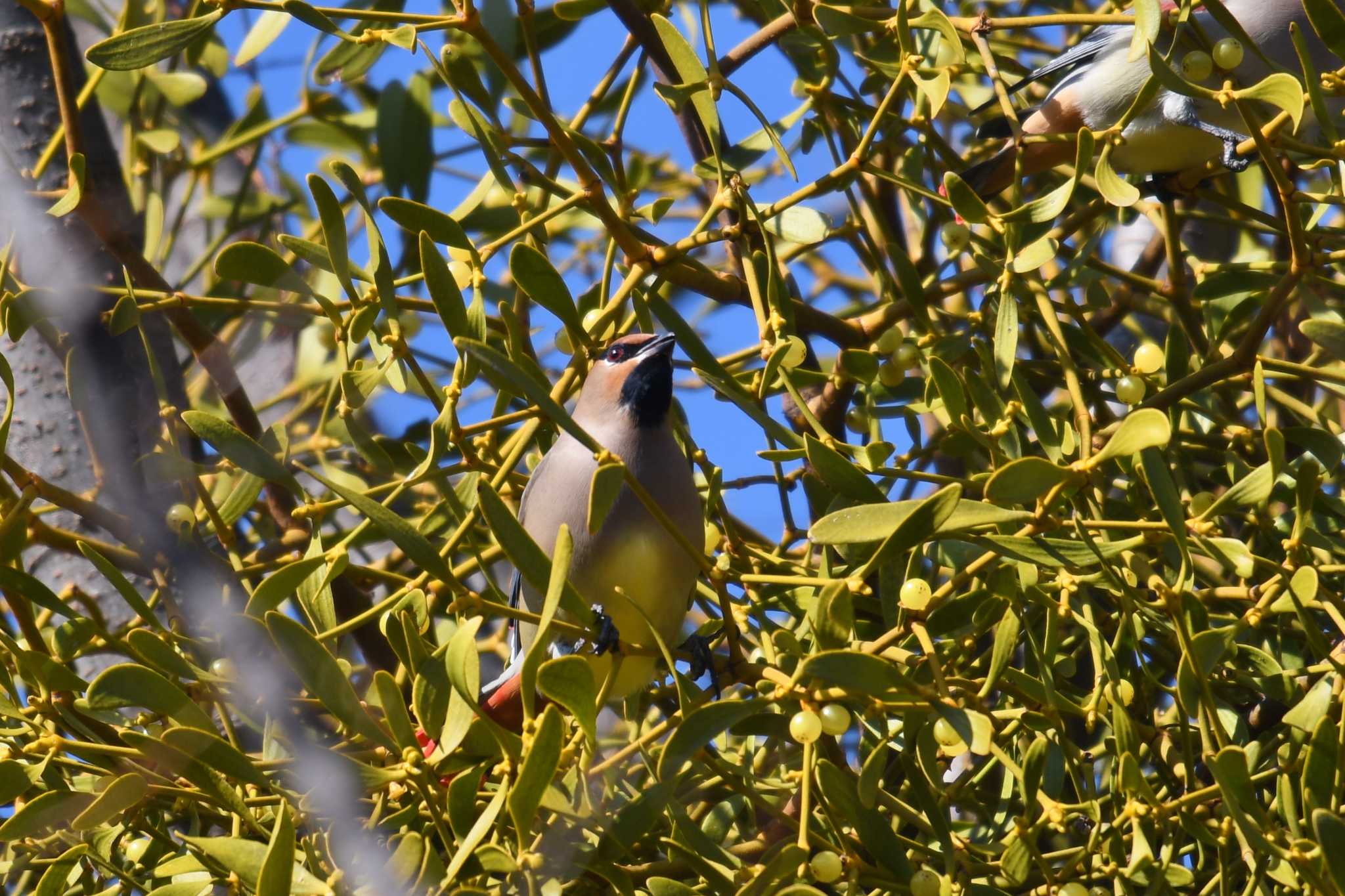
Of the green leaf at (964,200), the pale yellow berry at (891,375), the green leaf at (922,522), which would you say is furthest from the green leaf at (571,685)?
the pale yellow berry at (891,375)

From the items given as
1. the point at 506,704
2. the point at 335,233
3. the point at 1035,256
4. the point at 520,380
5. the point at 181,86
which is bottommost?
the point at 506,704

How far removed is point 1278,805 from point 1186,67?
743 millimetres

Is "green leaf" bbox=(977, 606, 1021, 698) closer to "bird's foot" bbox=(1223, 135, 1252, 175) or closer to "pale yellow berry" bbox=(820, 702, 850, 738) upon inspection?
"pale yellow berry" bbox=(820, 702, 850, 738)

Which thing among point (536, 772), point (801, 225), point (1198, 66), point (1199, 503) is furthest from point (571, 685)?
point (1198, 66)

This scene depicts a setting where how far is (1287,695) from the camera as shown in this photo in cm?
150

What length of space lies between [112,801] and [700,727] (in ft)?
1.73

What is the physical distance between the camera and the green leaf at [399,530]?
1055 mm

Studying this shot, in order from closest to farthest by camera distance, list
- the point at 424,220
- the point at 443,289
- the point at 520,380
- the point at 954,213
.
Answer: the point at 520,380
the point at 443,289
the point at 424,220
the point at 954,213

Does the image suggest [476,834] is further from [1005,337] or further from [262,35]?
[262,35]

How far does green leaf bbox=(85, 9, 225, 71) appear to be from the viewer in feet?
4.60

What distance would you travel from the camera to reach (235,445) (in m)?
1.23

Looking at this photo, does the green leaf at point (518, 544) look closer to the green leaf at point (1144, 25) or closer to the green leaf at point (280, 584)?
the green leaf at point (280, 584)

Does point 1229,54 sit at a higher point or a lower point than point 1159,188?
higher

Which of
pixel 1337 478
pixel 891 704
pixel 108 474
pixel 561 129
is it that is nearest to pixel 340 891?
pixel 891 704
